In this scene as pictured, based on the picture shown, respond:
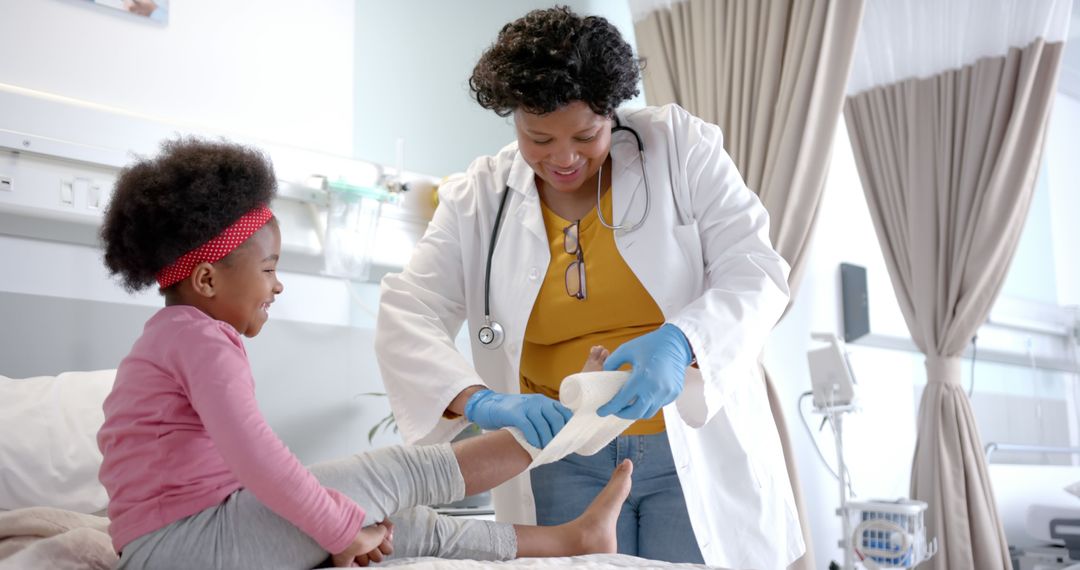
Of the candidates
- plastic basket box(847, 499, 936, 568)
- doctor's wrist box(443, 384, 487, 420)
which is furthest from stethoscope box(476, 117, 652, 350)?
plastic basket box(847, 499, 936, 568)

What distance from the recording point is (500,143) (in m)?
3.11

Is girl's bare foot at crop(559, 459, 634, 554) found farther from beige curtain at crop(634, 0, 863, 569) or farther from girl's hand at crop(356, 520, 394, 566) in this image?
beige curtain at crop(634, 0, 863, 569)

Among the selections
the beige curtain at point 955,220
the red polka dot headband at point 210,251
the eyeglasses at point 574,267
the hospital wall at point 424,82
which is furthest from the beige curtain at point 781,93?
the red polka dot headband at point 210,251

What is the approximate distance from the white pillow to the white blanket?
36 centimetres

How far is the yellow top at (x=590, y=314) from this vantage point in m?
1.59

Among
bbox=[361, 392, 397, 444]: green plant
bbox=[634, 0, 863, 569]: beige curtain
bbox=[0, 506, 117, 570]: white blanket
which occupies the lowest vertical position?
bbox=[0, 506, 117, 570]: white blanket

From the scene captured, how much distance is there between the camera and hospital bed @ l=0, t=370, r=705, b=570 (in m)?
1.30

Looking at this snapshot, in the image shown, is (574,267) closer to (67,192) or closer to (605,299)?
(605,299)

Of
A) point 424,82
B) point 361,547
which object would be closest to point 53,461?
point 361,547

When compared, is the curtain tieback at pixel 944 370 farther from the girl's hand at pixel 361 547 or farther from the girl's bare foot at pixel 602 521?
the girl's hand at pixel 361 547

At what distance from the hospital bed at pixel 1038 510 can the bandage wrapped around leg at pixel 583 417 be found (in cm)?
249

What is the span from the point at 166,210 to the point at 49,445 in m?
Result: 0.69

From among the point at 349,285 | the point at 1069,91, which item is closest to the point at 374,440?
the point at 349,285

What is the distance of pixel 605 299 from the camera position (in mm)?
1592
